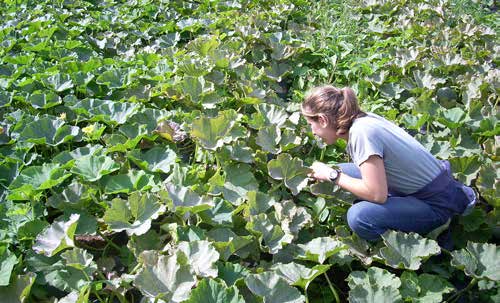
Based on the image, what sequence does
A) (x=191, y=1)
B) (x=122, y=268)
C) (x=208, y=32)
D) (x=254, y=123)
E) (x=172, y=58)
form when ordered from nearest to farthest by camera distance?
(x=122, y=268)
(x=254, y=123)
(x=172, y=58)
(x=208, y=32)
(x=191, y=1)

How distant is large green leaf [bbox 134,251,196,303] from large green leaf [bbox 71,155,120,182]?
749 millimetres

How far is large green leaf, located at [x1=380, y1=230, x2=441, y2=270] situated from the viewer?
89.3 inches

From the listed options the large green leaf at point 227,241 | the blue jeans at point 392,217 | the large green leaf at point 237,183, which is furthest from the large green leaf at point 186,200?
the blue jeans at point 392,217

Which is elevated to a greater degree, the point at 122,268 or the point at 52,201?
the point at 52,201

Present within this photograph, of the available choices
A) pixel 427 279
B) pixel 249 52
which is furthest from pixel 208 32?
pixel 427 279

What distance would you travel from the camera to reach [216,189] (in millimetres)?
2699

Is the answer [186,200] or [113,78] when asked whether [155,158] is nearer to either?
[186,200]

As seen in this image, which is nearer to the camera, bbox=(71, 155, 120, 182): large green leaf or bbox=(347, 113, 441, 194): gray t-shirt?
bbox=(347, 113, 441, 194): gray t-shirt

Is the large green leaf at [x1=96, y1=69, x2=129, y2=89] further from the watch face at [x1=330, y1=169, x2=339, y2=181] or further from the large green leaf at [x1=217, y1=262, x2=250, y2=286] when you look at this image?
the large green leaf at [x1=217, y1=262, x2=250, y2=286]

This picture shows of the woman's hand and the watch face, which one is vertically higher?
the watch face

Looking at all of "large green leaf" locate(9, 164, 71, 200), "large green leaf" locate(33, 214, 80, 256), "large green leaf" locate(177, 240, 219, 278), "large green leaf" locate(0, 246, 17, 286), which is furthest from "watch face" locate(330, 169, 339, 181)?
"large green leaf" locate(0, 246, 17, 286)

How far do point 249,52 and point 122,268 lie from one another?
2.45 metres

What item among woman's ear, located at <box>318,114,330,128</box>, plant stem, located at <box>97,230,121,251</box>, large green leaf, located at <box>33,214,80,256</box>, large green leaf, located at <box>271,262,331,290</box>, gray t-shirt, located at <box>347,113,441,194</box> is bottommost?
plant stem, located at <box>97,230,121,251</box>

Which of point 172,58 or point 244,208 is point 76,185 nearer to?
point 244,208
